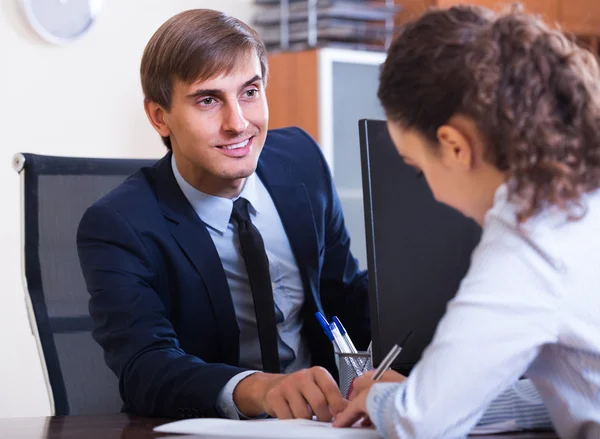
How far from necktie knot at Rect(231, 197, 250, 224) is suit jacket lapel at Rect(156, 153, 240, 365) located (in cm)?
7

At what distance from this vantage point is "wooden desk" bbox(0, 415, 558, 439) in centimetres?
95

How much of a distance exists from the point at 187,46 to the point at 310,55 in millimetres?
1584

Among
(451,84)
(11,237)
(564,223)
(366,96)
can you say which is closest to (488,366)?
(564,223)

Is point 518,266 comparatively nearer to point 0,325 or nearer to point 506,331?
point 506,331

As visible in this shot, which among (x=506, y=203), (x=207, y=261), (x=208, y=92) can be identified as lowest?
(x=207, y=261)

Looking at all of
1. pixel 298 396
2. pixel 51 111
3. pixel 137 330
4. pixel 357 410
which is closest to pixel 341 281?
pixel 137 330

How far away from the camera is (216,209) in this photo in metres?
1.49

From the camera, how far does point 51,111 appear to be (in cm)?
272

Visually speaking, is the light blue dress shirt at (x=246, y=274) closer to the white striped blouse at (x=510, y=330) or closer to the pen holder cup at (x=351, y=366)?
the pen holder cup at (x=351, y=366)

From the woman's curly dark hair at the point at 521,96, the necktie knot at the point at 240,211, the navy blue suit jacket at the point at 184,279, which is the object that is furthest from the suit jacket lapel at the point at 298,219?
the woman's curly dark hair at the point at 521,96

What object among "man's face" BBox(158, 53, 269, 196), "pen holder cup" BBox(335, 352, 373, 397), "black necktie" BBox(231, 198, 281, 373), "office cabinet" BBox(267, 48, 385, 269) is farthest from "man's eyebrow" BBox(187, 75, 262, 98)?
"office cabinet" BBox(267, 48, 385, 269)

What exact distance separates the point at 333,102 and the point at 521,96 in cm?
233

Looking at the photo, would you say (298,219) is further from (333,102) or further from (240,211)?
(333,102)

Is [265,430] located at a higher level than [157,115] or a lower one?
lower
